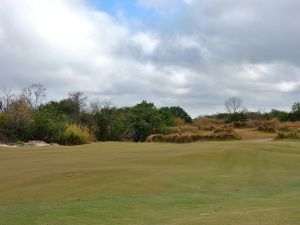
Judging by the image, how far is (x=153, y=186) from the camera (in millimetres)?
16797

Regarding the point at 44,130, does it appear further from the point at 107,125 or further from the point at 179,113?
the point at 179,113

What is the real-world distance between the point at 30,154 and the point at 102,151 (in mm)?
3658

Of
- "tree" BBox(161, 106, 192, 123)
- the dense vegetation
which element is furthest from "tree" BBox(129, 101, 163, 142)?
"tree" BBox(161, 106, 192, 123)

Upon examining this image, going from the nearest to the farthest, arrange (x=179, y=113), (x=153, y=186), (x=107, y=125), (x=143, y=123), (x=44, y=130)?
1. (x=153, y=186)
2. (x=44, y=130)
3. (x=107, y=125)
4. (x=143, y=123)
5. (x=179, y=113)

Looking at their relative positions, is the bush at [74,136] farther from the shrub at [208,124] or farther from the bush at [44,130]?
the shrub at [208,124]

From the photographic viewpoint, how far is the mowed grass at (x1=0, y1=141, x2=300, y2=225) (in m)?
10.3

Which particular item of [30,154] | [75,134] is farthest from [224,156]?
[75,134]

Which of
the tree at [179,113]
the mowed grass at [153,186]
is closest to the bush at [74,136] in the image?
the mowed grass at [153,186]

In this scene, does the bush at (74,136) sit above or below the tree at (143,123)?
below

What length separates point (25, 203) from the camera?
14336 mm

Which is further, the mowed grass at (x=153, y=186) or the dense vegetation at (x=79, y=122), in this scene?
the dense vegetation at (x=79, y=122)

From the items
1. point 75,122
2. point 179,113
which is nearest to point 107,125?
point 75,122

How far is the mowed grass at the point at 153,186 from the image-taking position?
1034 centimetres

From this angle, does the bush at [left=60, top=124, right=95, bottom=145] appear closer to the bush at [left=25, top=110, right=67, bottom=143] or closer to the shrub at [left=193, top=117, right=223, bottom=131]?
the bush at [left=25, top=110, right=67, bottom=143]
